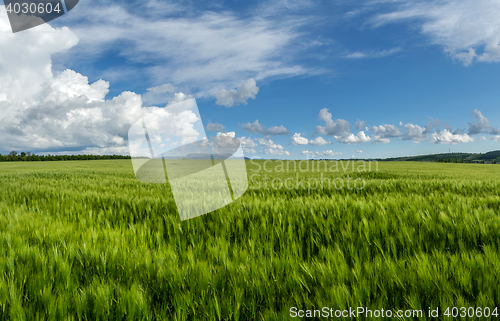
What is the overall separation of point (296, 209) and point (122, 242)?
236cm

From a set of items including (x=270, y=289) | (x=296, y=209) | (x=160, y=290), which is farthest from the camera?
(x=296, y=209)

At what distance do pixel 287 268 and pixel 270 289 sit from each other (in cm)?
30

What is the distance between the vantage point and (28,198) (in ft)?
19.6

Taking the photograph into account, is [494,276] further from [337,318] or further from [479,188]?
[479,188]

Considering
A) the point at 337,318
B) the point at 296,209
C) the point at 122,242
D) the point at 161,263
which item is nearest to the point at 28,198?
the point at 122,242

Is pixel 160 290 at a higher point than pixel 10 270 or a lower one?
lower

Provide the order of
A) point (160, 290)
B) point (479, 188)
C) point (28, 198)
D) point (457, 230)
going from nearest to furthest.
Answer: point (160, 290) → point (457, 230) → point (28, 198) → point (479, 188)

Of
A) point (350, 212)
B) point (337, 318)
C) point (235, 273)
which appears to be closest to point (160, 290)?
point (235, 273)

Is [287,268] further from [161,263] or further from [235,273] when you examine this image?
[161,263]

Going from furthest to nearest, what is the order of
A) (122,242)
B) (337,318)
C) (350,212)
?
(350,212)
(122,242)
(337,318)

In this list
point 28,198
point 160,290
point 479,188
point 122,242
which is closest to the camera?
point 160,290

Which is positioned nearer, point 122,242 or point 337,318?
point 337,318

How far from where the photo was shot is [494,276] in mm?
1670

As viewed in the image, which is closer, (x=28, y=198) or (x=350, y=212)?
(x=350, y=212)
